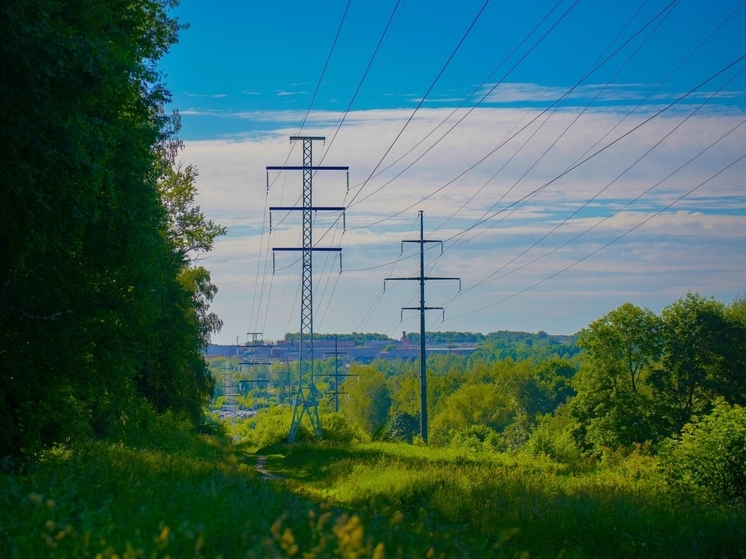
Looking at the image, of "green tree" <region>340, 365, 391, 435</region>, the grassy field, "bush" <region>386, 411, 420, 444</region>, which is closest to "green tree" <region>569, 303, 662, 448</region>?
the grassy field

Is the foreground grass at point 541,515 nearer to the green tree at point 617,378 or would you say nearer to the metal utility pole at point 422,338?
the metal utility pole at point 422,338

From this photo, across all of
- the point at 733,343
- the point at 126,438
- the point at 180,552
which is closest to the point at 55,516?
the point at 180,552

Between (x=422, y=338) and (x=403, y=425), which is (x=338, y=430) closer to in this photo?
(x=422, y=338)

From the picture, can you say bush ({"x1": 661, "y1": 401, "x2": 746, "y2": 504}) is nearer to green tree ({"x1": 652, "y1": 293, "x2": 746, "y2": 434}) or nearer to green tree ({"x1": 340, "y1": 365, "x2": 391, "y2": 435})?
green tree ({"x1": 652, "y1": 293, "x2": 746, "y2": 434})

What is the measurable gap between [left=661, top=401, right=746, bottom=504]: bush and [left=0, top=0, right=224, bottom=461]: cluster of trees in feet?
40.0

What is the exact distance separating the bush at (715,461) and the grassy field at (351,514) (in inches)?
31.5

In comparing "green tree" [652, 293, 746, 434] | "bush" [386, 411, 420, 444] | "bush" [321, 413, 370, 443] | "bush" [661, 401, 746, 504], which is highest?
"green tree" [652, 293, 746, 434]

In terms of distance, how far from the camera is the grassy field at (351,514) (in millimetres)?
7625

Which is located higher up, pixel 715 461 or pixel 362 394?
pixel 362 394

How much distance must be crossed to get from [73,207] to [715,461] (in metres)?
13.4

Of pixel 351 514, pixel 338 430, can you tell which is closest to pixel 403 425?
pixel 338 430

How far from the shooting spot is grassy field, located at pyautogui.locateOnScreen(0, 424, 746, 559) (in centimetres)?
762

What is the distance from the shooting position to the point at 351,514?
10.7 metres

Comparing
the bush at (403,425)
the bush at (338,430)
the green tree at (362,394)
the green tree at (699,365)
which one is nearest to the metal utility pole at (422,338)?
the bush at (338,430)
